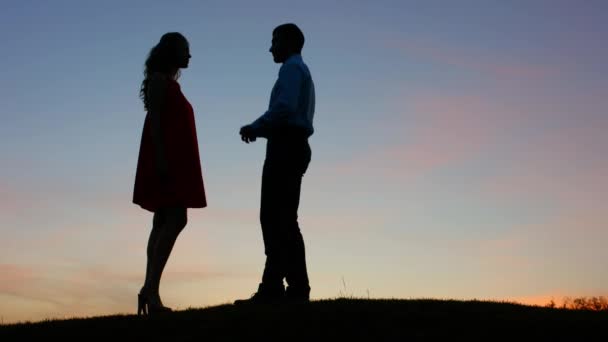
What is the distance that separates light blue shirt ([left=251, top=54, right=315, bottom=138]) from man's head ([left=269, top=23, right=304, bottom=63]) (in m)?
0.12

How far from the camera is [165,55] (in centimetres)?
970

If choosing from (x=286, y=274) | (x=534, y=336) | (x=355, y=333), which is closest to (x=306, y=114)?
(x=286, y=274)

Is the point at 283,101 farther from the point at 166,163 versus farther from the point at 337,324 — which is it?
the point at 337,324

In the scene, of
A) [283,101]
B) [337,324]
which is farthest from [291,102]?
[337,324]

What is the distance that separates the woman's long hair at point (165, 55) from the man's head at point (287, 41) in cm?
114

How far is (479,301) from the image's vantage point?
11266 mm

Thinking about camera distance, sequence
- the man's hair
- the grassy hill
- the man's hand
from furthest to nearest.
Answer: the man's hair, the man's hand, the grassy hill

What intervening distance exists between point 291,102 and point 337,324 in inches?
101

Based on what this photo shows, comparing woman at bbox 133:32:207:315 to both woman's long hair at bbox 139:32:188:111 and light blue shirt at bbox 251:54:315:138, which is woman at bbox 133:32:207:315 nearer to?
woman's long hair at bbox 139:32:188:111

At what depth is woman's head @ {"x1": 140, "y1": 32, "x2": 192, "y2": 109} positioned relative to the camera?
9.66 metres

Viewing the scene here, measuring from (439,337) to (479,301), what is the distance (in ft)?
9.23

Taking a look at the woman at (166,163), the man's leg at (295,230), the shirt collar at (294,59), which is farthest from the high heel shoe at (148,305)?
the shirt collar at (294,59)

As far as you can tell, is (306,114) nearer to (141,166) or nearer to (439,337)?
(141,166)

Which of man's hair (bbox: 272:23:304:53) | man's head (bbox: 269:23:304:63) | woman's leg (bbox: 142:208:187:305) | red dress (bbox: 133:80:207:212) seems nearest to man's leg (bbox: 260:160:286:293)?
red dress (bbox: 133:80:207:212)
